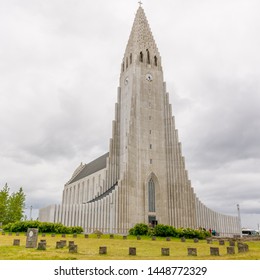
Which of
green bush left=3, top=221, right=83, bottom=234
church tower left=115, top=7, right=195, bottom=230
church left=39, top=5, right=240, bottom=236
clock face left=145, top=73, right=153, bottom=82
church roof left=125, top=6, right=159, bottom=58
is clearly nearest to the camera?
green bush left=3, top=221, right=83, bottom=234

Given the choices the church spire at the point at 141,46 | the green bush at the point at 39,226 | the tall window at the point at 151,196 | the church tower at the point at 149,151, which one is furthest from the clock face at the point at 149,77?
the green bush at the point at 39,226

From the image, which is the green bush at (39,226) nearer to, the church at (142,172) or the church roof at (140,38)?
the church at (142,172)

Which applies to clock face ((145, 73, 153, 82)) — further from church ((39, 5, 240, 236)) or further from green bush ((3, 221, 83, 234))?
green bush ((3, 221, 83, 234))

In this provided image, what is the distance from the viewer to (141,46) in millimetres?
56281

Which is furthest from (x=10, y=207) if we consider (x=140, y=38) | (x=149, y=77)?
(x=140, y=38)

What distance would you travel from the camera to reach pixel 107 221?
4284 cm

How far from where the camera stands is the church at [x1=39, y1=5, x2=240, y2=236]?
4416 centimetres

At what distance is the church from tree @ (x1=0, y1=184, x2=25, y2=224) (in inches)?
187

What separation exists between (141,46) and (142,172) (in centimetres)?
2462

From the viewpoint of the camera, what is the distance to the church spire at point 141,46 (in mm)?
55719

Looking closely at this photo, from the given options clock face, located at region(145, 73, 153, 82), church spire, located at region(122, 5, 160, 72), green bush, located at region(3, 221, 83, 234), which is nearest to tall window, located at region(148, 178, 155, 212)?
green bush, located at region(3, 221, 83, 234)

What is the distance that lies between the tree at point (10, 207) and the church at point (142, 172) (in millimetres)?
4758

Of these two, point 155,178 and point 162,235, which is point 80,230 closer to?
point 162,235
